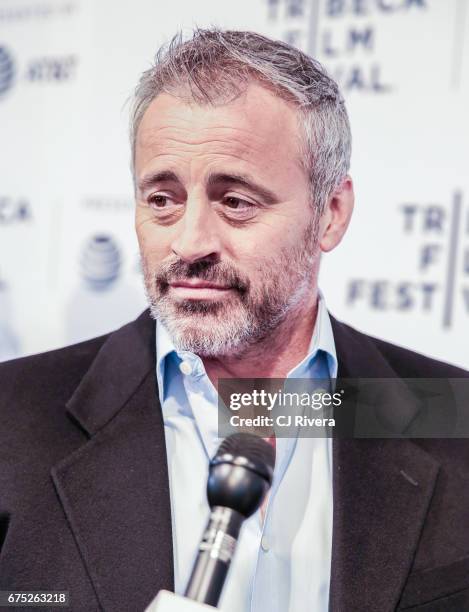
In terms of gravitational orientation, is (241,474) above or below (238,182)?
below

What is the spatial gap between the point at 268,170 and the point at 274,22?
58 centimetres

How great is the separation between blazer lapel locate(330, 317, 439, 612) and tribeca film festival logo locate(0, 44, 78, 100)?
3.77 feet

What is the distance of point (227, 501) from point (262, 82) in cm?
81

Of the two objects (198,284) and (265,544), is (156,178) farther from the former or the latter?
(265,544)

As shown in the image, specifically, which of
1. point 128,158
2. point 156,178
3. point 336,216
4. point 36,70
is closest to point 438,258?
point 336,216

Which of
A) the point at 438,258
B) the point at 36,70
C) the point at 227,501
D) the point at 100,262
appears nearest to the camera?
the point at 227,501

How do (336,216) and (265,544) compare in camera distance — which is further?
(336,216)

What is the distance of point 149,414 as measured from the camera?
1.28m

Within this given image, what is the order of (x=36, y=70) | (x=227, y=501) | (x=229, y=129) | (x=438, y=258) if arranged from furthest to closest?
(x=36, y=70), (x=438, y=258), (x=229, y=129), (x=227, y=501)

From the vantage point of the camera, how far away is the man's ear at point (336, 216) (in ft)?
4.77

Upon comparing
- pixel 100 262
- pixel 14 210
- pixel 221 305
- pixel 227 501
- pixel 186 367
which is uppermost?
pixel 14 210

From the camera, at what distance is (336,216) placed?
1.48 metres

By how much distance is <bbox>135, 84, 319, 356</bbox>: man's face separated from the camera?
1.26 m

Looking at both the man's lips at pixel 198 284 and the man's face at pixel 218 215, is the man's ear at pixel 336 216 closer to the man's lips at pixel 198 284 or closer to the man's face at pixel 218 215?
the man's face at pixel 218 215
